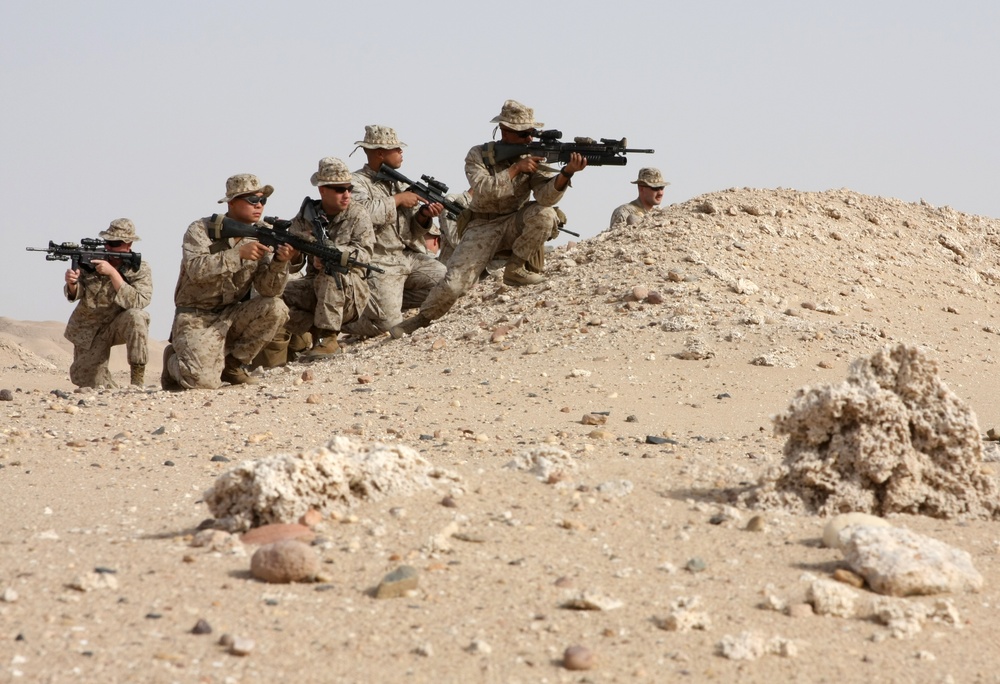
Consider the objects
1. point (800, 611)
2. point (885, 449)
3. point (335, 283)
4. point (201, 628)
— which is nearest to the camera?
point (201, 628)

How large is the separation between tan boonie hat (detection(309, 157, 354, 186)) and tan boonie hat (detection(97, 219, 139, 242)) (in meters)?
1.84

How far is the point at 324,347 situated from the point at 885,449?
5935 millimetres

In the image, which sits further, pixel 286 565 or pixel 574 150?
pixel 574 150

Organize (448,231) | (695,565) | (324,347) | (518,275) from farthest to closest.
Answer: (448,231) < (518,275) < (324,347) < (695,565)

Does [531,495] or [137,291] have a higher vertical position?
[137,291]

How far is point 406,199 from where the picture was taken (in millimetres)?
10344

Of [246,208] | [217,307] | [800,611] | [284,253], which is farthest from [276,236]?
[800,611]

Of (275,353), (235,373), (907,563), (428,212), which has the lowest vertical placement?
(907,563)

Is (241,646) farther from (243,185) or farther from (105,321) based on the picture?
(105,321)

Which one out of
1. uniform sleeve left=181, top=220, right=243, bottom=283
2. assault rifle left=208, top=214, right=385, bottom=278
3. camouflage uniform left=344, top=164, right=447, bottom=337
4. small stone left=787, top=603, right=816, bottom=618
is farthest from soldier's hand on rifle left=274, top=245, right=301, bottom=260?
small stone left=787, top=603, right=816, bottom=618

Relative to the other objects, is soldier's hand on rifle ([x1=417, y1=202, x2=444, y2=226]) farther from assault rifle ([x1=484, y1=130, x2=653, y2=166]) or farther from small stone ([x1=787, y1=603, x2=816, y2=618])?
small stone ([x1=787, y1=603, x2=816, y2=618])

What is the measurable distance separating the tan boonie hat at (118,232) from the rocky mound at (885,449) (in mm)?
6836

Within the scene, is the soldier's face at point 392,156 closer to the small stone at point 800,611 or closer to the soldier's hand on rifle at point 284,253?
the soldier's hand on rifle at point 284,253

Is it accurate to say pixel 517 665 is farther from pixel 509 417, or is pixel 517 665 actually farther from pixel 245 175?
pixel 245 175
